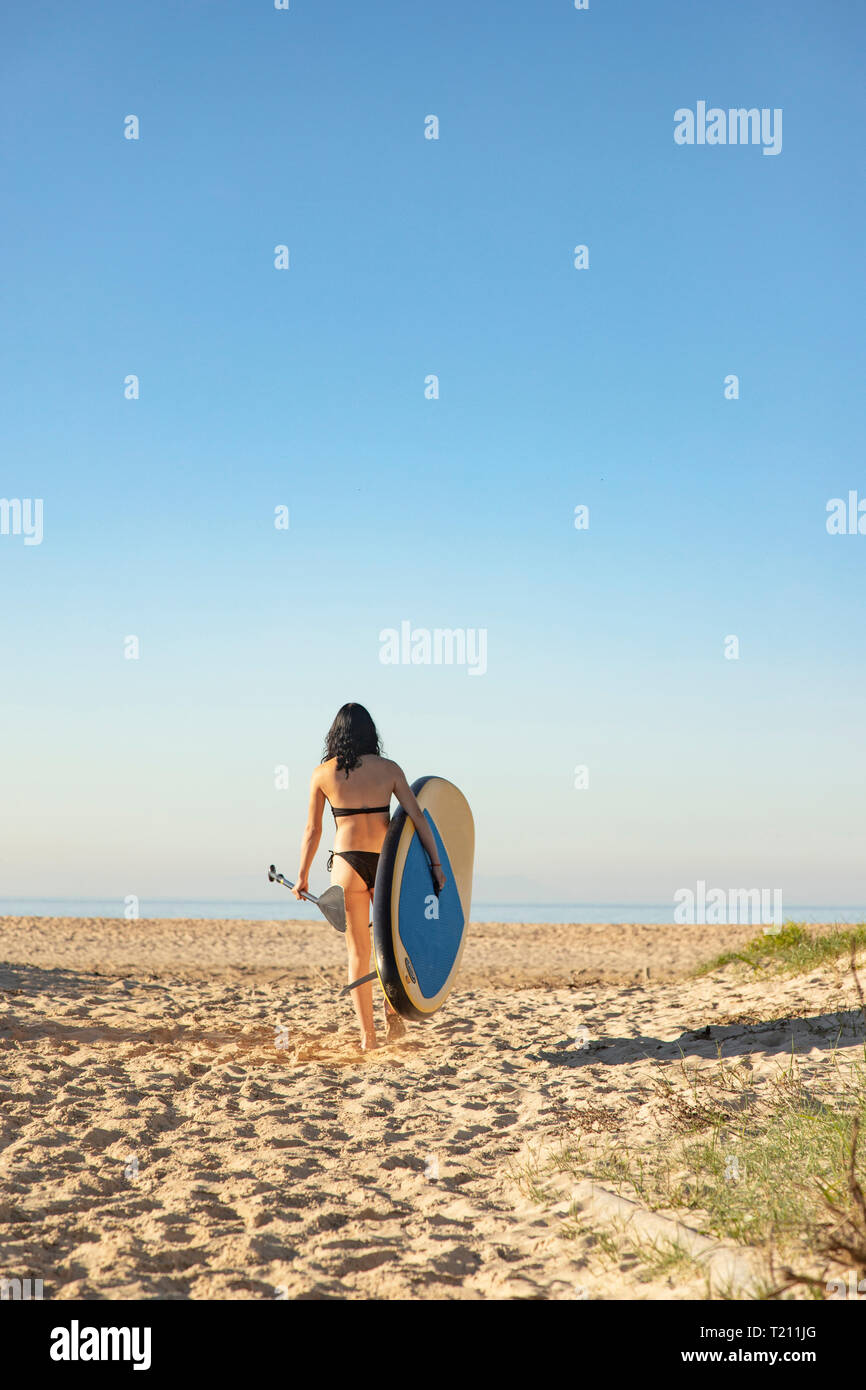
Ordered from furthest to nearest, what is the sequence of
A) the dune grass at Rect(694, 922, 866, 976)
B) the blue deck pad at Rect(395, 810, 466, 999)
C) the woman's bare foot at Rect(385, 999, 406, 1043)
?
the dune grass at Rect(694, 922, 866, 976)
the woman's bare foot at Rect(385, 999, 406, 1043)
the blue deck pad at Rect(395, 810, 466, 999)

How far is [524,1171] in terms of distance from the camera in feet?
13.4

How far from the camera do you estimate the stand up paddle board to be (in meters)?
5.88

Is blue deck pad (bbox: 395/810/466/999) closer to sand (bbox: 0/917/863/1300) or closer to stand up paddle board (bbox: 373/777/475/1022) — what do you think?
stand up paddle board (bbox: 373/777/475/1022)

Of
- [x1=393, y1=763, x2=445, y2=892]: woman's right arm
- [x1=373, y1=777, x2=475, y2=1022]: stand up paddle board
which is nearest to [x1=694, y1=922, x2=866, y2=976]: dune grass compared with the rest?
[x1=373, y1=777, x2=475, y2=1022]: stand up paddle board

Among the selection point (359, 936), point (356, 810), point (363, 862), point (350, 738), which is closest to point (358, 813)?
point (356, 810)

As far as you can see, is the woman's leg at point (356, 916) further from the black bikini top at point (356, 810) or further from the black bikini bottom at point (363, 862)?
the black bikini top at point (356, 810)

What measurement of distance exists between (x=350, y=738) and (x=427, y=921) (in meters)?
1.33

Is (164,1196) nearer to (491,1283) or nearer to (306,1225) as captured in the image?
(306,1225)

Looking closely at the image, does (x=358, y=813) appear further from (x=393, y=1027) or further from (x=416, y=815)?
(x=393, y=1027)

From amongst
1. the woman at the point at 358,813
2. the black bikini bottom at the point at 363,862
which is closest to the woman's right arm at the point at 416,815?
the woman at the point at 358,813

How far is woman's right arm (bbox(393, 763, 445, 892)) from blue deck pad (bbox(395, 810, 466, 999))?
5 centimetres

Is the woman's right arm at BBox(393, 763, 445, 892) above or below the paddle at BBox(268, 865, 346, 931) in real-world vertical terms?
above

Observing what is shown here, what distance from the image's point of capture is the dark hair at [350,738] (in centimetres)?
644
